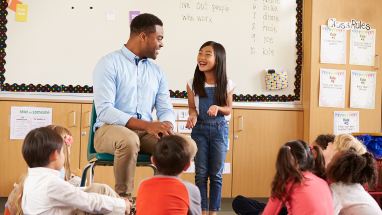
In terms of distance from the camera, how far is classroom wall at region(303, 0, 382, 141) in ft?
13.5

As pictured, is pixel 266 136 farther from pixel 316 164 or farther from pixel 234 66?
pixel 316 164

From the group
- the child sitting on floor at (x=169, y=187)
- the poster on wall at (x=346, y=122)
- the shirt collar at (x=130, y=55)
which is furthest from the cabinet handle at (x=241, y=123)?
the child sitting on floor at (x=169, y=187)

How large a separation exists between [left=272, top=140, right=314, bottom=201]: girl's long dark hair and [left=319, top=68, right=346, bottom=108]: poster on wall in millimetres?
2099

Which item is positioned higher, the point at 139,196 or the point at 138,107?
the point at 138,107

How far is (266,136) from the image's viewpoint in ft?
13.5

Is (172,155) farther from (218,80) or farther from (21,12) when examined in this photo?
(21,12)

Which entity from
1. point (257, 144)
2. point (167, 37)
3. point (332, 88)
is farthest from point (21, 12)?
point (332, 88)

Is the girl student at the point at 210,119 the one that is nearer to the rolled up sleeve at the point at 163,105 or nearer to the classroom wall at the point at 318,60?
the rolled up sleeve at the point at 163,105

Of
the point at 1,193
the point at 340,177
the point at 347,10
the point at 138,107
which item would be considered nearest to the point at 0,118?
the point at 1,193

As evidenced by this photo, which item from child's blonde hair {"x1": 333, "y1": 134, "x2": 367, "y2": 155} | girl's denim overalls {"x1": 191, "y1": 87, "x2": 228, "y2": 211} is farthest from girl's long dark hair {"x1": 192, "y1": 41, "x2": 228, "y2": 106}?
child's blonde hair {"x1": 333, "y1": 134, "x2": 367, "y2": 155}

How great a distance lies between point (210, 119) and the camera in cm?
303

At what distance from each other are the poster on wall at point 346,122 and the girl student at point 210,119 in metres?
1.44

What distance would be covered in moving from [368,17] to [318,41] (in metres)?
0.53

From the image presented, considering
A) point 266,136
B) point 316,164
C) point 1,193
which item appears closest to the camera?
point 316,164
